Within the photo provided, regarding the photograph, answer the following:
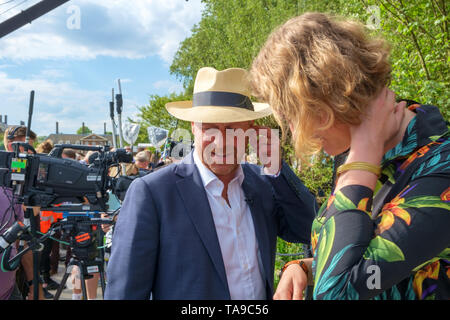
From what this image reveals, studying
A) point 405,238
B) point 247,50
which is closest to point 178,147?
point 405,238

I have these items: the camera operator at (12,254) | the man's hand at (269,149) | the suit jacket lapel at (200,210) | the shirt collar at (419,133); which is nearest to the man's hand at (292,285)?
the suit jacket lapel at (200,210)

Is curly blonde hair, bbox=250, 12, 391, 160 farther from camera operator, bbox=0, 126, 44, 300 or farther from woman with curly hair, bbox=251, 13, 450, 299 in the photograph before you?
camera operator, bbox=0, 126, 44, 300

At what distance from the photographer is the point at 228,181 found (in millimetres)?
1723

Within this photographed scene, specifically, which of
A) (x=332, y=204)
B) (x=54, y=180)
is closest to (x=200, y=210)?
(x=332, y=204)

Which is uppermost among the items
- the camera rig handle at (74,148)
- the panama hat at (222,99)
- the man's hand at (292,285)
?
the panama hat at (222,99)

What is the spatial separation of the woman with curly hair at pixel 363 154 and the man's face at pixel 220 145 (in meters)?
0.63

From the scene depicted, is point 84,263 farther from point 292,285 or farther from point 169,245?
point 292,285

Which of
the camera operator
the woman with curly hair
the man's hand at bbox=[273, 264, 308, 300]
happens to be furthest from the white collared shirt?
the camera operator

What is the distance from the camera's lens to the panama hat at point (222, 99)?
1721 millimetres

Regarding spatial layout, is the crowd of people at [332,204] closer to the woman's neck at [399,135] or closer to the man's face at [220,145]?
the woman's neck at [399,135]

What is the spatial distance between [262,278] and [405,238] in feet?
3.01

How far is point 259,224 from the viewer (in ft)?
5.45

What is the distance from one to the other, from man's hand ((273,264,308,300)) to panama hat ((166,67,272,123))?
2.54 feet

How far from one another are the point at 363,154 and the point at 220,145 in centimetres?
87
